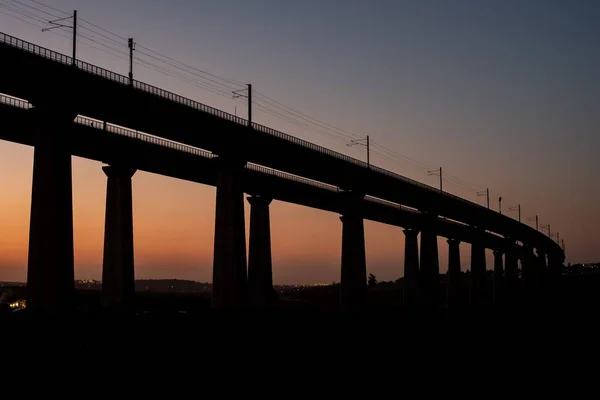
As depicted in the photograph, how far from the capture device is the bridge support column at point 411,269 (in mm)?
122312

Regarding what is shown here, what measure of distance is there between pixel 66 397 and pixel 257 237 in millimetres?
68627

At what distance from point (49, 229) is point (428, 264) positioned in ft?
270

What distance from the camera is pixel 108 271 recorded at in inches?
2813

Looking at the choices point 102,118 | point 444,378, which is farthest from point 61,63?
point 444,378

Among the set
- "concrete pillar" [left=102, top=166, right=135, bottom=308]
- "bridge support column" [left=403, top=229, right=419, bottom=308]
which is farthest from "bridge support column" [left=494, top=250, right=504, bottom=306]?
"concrete pillar" [left=102, top=166, right=135, bottom=308]

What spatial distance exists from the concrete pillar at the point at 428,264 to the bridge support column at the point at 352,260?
91.4ft

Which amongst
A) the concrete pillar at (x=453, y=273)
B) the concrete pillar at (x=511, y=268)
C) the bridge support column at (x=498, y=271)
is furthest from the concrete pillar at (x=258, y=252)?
the concrete pillar at (x=511, y=268)

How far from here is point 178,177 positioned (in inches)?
3071

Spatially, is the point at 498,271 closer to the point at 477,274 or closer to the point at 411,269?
the point at 477,274

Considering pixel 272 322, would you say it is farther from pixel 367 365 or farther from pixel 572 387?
pixel 572 387

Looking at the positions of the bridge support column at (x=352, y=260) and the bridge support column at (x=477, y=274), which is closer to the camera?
the bridge support column at (x=352, y=260)

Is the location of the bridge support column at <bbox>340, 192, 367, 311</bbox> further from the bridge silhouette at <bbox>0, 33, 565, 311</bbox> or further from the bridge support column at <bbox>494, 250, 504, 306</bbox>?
the bridge support column at <bbox>494, 250, 504, 306</bbox>

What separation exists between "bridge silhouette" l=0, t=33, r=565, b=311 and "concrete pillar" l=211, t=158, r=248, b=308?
10 centimetres

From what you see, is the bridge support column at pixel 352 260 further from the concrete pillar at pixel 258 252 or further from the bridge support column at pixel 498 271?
the bridge support column at pixel 498 271
